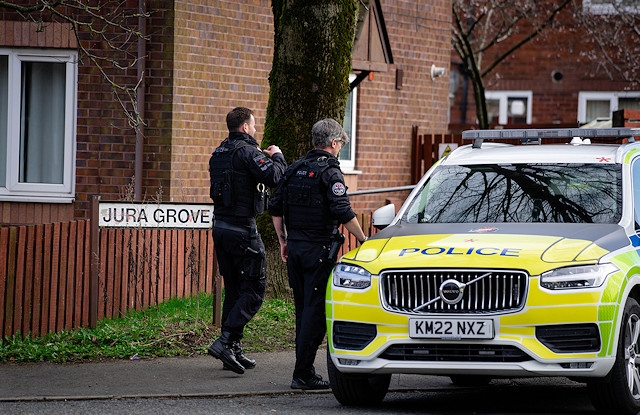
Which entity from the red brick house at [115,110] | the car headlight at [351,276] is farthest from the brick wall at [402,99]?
the car headlight at [351,276]

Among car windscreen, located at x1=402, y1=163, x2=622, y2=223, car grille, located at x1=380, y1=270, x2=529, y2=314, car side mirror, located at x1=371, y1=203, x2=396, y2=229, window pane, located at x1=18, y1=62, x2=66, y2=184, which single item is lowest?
car grille, located at x1=380, y1=270, x2=529, y2=314

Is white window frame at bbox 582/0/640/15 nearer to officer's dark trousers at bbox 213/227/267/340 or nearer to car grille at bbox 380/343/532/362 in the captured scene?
officer's dark trousers at bbox 213/227/267/340

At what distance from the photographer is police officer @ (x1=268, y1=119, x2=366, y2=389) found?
9.02 metres

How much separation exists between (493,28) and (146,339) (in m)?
22.4

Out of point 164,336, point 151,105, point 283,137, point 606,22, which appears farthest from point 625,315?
point 606,22

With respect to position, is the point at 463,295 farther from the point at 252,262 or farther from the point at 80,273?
the point at 80,273

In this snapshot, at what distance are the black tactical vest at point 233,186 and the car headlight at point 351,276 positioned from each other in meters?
1.56

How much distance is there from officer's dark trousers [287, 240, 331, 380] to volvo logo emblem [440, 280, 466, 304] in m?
1.47

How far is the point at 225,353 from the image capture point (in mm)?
9703

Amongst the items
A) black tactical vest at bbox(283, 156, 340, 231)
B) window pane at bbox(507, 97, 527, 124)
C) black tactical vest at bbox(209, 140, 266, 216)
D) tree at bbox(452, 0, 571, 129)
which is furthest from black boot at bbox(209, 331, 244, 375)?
window pane at bbox(507, 97, 527, 124)

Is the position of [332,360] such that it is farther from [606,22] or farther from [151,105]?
[606,22]

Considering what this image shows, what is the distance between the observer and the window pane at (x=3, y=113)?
51.9 feet

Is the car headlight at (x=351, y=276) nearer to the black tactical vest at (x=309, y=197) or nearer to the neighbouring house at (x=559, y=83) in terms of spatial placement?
the black tactical vest at (x=309, y=197)

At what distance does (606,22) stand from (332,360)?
22.2 meters
